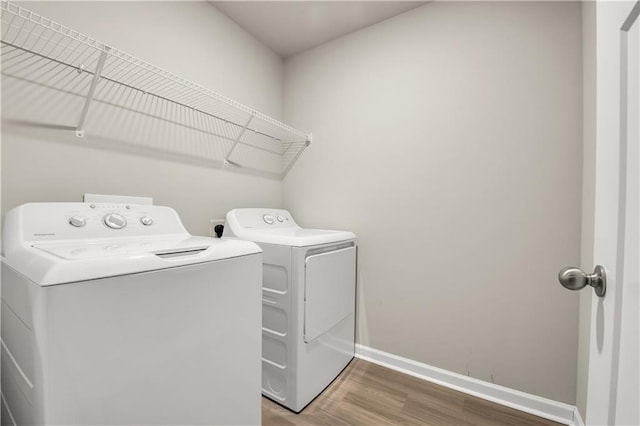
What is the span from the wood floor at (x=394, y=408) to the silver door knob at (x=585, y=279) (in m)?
1.21

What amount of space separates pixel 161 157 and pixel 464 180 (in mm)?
1812

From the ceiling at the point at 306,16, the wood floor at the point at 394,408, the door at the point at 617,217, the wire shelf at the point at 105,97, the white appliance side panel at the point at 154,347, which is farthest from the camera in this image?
the ceiling at the point at 306,16

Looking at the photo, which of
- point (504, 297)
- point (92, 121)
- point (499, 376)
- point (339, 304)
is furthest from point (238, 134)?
point (499, 376)

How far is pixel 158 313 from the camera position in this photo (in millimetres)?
749

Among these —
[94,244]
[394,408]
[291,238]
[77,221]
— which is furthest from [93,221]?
[394,408]

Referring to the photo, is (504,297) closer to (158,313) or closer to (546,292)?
(546,292)

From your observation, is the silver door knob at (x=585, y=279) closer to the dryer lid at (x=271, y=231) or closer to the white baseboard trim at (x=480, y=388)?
the dryer lid at (x=271, y=231)

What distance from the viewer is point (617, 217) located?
1.49 feet

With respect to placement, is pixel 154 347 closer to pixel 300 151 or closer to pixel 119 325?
pixel 119 325

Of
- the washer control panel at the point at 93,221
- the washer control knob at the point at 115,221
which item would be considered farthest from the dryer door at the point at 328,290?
the washer control knob at the point at 115,221

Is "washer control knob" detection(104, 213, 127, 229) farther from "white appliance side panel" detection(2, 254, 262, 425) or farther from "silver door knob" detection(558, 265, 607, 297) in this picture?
"silver door knob" detection(558, 265, 607, 297)

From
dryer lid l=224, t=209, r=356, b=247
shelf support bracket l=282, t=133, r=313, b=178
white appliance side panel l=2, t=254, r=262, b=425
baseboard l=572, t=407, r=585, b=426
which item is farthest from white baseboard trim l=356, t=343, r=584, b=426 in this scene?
shelf support bracket l=282, t=133, r=313, b=178

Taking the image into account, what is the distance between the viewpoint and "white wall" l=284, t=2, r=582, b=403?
4.45ft

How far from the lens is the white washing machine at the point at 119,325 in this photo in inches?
23.6
